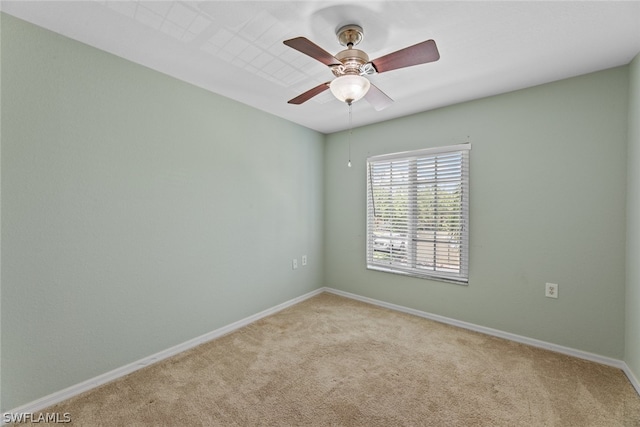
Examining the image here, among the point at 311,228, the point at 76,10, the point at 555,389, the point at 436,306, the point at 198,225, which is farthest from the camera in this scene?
the point at 311,228

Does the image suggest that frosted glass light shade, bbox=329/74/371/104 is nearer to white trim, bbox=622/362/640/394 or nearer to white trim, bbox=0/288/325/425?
white trim, bbox=0/288/325/425

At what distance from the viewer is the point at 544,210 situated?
7.63ft

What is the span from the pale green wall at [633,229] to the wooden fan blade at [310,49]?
7.17ft

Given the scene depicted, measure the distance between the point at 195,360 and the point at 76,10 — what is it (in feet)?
8.13

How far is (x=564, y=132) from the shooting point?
2236 millimetres

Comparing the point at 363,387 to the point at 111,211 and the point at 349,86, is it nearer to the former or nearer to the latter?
the point at 349,86

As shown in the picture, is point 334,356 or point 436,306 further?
point 436,306

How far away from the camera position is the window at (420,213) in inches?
109

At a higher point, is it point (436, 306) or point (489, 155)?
point (489, 155)

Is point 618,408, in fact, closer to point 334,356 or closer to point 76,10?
point 334,356

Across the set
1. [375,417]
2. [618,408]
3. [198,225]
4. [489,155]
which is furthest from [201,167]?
[618,408]
